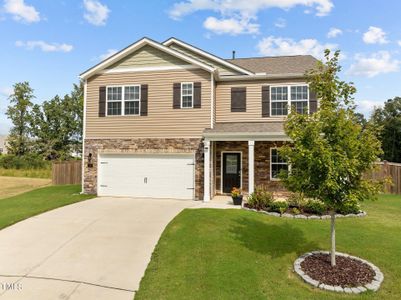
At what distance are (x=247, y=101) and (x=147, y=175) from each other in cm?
586

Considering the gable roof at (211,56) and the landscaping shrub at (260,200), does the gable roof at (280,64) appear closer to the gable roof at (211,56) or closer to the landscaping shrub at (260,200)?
the gable roof at (211,56)

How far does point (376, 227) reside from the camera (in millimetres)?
7934

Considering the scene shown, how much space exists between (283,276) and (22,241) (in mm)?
6278

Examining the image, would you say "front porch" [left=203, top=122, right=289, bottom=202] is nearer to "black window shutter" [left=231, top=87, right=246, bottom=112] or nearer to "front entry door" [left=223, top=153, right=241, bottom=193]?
"front entry door" [left=223, top=153, right=241, bottom=193]

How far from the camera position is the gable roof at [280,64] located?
13.6m

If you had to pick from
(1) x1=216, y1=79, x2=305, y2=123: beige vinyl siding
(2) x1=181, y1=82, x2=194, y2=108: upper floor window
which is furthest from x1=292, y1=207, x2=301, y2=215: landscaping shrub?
(2) x1=181, y1=82, x2=194, y2=108: upper floor window

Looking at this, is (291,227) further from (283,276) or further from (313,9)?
(313,9)

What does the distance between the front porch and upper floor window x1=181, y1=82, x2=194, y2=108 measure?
164 cm

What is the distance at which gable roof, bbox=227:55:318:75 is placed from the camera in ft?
44.7

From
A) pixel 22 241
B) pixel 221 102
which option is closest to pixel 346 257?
pixel 22 241

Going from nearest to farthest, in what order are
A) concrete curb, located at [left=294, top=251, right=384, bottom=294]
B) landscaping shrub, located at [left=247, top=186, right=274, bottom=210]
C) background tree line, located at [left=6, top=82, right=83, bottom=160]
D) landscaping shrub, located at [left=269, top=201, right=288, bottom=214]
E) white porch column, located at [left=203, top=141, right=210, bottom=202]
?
concrete curb, located at [left=294, top=251, right=384, bottom=294] → landscaping shrub, located at [left=269, top=201, right=288, bottom=214] → landscaping shrub, located at [left=247, top=186, right=274, bottom=210] → white porch column, located at [left=203, top=141, right=210, bottom=202] → background tree line, located at [left=6, top=82, right=83, bottom=160]

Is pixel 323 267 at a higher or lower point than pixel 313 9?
lower

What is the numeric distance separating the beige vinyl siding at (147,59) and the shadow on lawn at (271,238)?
8040mm

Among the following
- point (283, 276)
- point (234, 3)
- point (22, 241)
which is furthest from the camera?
point (234, 3)
